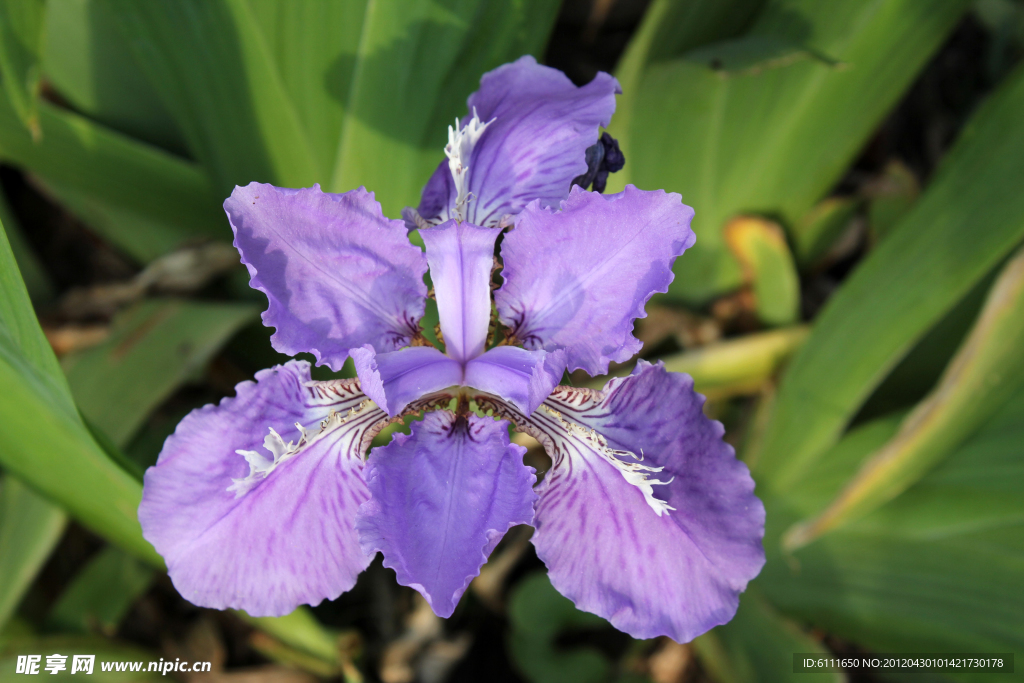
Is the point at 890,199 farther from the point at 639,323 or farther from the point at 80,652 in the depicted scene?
the point at 80,652

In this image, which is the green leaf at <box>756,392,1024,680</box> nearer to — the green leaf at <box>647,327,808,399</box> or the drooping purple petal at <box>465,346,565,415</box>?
the green leaf at <box>647,327,808,399</box>

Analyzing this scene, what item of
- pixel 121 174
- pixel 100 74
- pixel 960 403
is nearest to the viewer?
pixel 960 403

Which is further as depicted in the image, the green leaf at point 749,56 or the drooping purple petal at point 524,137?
the green leaf at point 749,56

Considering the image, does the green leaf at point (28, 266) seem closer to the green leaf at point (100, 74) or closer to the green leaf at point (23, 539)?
the green leaf at point (100, 74)

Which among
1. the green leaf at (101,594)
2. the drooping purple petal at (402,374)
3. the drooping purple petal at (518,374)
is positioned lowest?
the green leaf at (101,594)

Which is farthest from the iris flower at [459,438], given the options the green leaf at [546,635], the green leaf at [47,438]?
the green leaf at [546,635]

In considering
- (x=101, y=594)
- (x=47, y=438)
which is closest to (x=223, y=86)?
(x=47, y=438)
